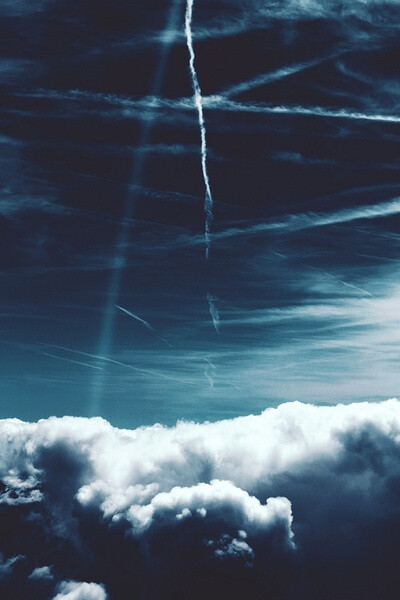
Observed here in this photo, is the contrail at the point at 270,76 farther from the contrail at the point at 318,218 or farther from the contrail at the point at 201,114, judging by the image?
the contrail at the point at 318,218

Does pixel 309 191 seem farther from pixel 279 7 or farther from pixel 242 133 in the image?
pixel 279 7

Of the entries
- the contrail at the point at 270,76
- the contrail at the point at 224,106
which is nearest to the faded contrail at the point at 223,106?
the contrail at the point at 224,106

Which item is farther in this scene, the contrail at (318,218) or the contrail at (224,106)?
the contrail at (318,218)

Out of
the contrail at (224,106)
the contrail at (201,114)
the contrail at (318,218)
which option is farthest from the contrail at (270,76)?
the contrail at (318,218)

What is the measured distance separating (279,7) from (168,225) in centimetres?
1125

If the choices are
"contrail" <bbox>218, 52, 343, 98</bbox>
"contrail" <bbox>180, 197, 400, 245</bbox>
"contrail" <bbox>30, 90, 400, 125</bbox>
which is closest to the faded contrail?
"contrail" <bbox>30, 90, 400, 125</bbox>

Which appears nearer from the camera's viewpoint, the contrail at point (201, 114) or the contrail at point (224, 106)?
the contrail at point (201, 114)

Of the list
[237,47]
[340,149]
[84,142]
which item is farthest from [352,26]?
[84,142]

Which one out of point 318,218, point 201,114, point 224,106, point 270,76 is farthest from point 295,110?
point 318,218

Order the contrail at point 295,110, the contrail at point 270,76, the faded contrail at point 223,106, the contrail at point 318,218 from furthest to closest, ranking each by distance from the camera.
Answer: the contrail at point 318,218 < the contrail at point 295,110 < the faded contrail at point 223,106 < the contrail at point 270,76

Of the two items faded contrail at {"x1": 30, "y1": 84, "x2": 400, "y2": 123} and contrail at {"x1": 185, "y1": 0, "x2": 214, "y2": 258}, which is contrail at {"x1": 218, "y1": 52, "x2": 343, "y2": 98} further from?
contrail at {"x1": 185, "y1": 0, "x2": 214, "y2": 258}

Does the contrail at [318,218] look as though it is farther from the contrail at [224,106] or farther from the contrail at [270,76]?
the contrail at [270,76]

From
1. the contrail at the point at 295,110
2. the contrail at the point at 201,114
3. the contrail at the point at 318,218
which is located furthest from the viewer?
the contrail at the point at 318,218

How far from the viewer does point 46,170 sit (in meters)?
16.1
